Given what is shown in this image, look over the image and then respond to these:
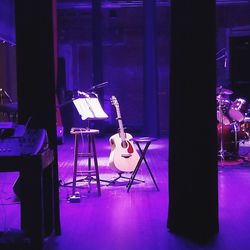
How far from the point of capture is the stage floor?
4.02 metres

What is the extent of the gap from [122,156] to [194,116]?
110 inches

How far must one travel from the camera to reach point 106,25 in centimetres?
1440

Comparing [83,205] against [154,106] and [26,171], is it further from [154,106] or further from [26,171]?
[154,106]

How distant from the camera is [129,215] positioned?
4977mm

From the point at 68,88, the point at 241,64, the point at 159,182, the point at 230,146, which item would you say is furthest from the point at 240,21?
the point at 159,182

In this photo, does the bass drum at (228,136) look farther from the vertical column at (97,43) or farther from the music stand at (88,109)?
the vertical column at (97,43)

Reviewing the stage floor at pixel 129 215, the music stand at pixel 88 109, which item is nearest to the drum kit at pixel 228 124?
the stage floor at pixel 129 215

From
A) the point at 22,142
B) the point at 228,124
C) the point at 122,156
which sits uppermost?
the point at 22,142

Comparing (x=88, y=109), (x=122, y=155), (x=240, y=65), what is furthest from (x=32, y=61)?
(x=240, y=65)

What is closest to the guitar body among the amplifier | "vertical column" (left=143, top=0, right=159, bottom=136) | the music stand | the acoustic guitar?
the acoustic guitar

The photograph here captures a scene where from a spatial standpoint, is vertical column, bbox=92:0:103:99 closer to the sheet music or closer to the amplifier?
the sheet music

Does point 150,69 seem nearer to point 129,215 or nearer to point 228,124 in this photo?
point 228,124

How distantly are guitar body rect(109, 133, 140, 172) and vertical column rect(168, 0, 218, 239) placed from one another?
257cm

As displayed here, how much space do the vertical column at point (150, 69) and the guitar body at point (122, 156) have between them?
6.45m
